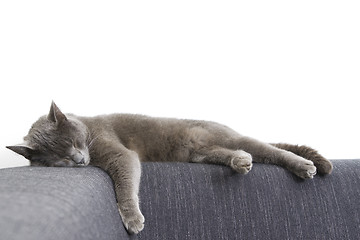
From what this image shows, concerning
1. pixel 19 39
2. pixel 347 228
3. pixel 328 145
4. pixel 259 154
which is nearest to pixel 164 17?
pixel 19 39

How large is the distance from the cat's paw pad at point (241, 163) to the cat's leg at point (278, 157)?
5.1 inches

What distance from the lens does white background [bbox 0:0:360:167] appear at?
1.94m

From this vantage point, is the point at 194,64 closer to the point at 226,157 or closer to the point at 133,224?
the point at 226,157

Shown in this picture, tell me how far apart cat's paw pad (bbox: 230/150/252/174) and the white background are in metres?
0.60

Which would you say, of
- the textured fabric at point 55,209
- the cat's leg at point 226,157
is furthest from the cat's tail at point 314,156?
the textured fabric at point 55,209

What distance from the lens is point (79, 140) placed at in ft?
5.24

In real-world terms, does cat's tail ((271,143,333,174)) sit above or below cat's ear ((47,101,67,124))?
below

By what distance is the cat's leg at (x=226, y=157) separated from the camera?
152cm

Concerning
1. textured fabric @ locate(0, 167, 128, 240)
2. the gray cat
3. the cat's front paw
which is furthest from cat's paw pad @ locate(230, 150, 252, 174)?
textured fabric @ locate(0, 167, 128, 240)

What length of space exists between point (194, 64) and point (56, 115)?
2.70 ft

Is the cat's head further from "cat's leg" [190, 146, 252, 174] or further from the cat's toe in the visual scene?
"cat's leg" [190, 146, 252, 174]

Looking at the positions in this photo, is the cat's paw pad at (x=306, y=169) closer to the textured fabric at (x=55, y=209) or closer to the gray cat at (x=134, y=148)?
the gray cat at (x=134, y=148)

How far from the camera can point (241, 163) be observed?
1.51 metres

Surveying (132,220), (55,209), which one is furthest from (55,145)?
(55,209)
